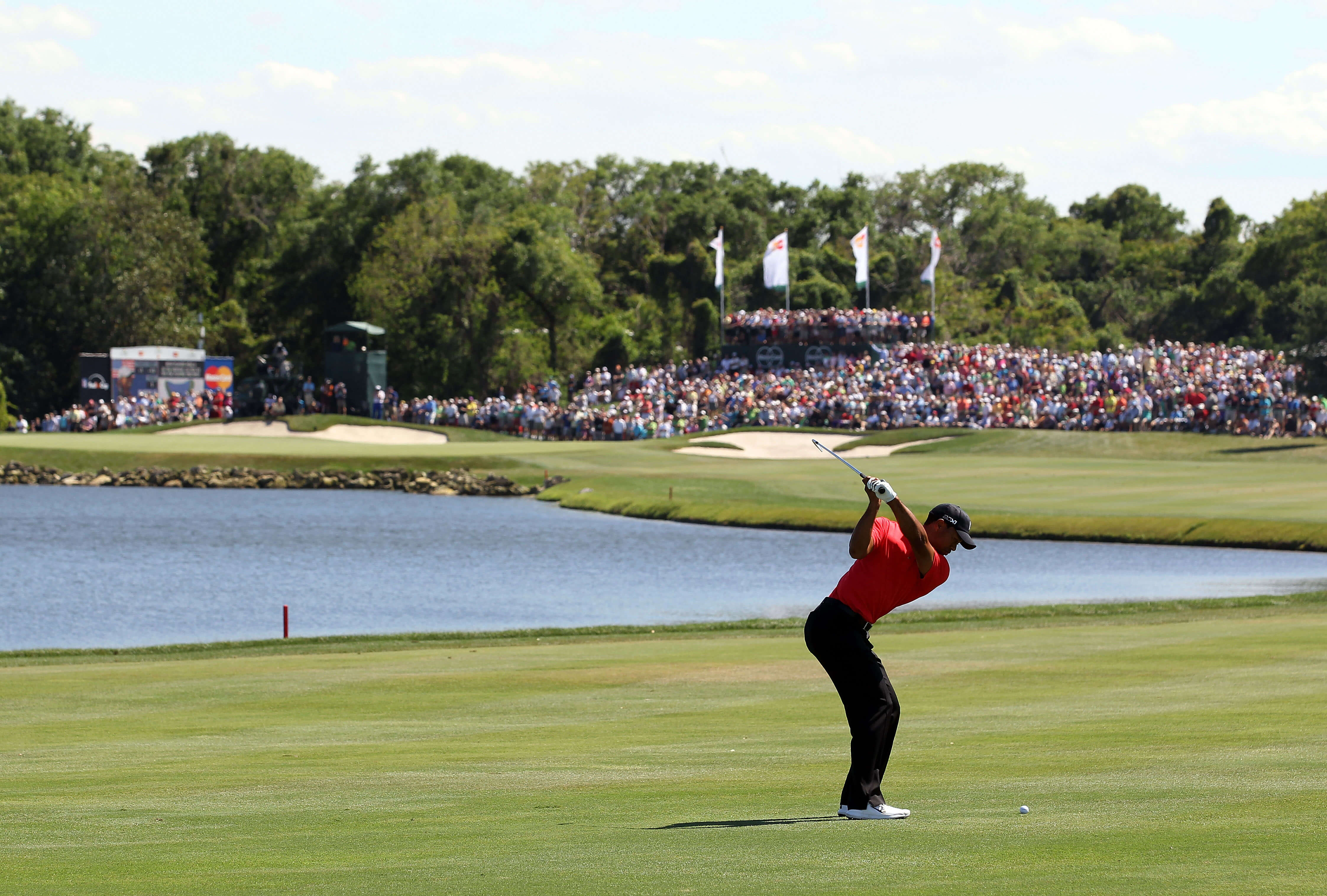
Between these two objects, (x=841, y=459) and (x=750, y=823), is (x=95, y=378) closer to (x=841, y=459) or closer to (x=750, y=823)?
(x=750, y=823)

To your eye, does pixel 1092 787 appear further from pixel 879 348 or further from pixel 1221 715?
pixel 879 348

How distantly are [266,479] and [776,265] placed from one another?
2723 centimetres

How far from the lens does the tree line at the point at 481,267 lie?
97.3m

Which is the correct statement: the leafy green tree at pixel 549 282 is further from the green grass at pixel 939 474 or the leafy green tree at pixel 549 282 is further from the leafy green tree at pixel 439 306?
the green grass at pixel 939 474

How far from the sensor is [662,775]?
1170cm

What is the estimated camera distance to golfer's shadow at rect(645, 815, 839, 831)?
30.0ft

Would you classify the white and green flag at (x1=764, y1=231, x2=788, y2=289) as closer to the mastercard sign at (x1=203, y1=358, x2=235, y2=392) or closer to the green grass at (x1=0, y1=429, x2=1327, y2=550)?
the green grass at (x1=0, y1=429, x2=1327, y2=550)

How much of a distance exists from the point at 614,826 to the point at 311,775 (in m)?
3.56

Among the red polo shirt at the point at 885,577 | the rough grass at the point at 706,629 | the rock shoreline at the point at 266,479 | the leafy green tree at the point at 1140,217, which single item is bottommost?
the rough grass at the point at 706,629

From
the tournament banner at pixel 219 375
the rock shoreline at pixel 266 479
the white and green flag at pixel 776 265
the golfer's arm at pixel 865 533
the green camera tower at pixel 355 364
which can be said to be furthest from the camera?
the tournament banner at pixel 219 375

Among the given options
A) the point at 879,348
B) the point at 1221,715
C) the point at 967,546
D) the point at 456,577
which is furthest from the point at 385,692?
the point at 879,348

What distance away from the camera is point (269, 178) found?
11812 centimetres

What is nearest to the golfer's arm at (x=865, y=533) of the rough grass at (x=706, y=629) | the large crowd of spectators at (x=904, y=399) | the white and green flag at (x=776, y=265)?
the rough grass at (x=706, y=629)

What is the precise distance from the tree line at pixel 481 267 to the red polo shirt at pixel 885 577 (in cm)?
7992
